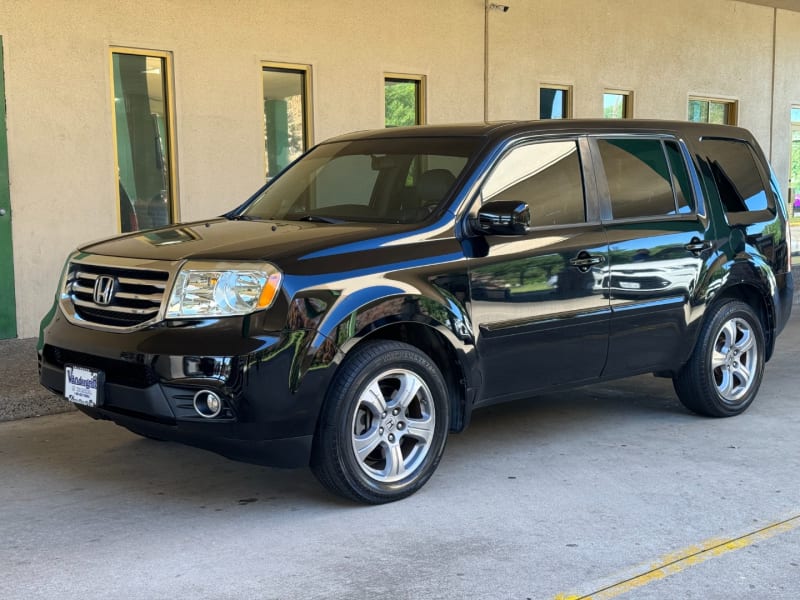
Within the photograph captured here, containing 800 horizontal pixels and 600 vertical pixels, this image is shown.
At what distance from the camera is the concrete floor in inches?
154

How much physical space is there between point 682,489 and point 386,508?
147 centimetres

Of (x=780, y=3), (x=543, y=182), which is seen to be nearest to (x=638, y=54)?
(x=780, y=3)

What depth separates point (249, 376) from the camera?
436cm

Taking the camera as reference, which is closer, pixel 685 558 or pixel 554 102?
pixel 685 558

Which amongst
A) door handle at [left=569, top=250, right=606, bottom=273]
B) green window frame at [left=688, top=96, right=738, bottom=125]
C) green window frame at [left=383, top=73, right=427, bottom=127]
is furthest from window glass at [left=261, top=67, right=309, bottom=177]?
green window frame at [left=688, top=96, right=738, bottom=125]

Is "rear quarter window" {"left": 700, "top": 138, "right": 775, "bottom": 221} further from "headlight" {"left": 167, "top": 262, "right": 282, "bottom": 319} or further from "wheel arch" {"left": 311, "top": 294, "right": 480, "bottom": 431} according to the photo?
"headlight" {"left": 167, "top": 262, "right": 282, "bottom": 319}

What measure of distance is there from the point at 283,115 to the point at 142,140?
1.75 metres

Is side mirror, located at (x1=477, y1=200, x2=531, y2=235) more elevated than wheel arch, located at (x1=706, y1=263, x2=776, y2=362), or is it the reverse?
side mirror, located at (x1=477, y1=200, x2=531, y2=235)

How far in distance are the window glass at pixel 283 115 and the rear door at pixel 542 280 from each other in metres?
6.02

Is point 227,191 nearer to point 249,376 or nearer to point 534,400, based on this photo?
point 534,400

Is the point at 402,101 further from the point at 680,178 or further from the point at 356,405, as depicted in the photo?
the point at 356,405

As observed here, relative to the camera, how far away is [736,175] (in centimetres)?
674

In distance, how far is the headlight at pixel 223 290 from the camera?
4488 mm

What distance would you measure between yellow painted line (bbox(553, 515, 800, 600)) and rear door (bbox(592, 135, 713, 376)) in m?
1.52
